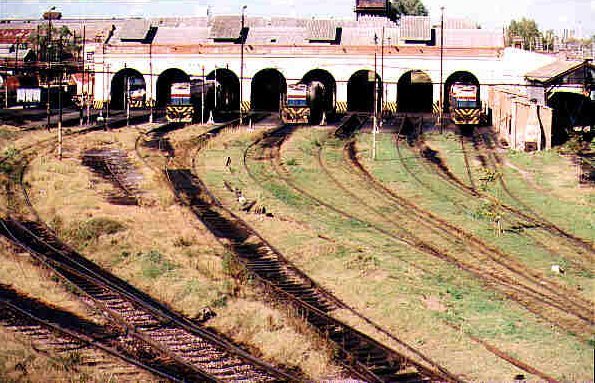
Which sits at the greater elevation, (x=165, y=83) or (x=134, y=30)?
(x=134, y=30)

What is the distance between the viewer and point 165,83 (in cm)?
8419

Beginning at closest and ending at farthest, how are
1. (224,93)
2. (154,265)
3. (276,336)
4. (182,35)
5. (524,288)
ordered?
(276,336), (524,288), (154,265), (224,93), (182,35)

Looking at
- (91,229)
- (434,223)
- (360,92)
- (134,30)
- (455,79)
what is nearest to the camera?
(91,229)

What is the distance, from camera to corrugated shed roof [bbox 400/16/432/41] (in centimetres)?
7606

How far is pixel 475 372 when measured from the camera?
15.7 m

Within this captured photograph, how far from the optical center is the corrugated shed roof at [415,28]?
7606 cm

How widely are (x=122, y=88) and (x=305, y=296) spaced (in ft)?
217

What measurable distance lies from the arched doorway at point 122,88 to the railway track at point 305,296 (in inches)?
1887

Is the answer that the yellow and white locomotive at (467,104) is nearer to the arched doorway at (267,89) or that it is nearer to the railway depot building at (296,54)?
the railway depot building at (296,54)

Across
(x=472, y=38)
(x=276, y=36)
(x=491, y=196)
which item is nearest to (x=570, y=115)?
(x=491, y=196)

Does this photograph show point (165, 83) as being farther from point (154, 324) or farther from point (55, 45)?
point (154, 324)

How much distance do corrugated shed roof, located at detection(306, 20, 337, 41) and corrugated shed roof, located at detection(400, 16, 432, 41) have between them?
20.2 ft

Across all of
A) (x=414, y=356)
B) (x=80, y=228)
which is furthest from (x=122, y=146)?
(x=414, y=356)

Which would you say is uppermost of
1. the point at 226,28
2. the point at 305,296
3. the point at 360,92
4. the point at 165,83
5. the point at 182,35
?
the point at 226,28
